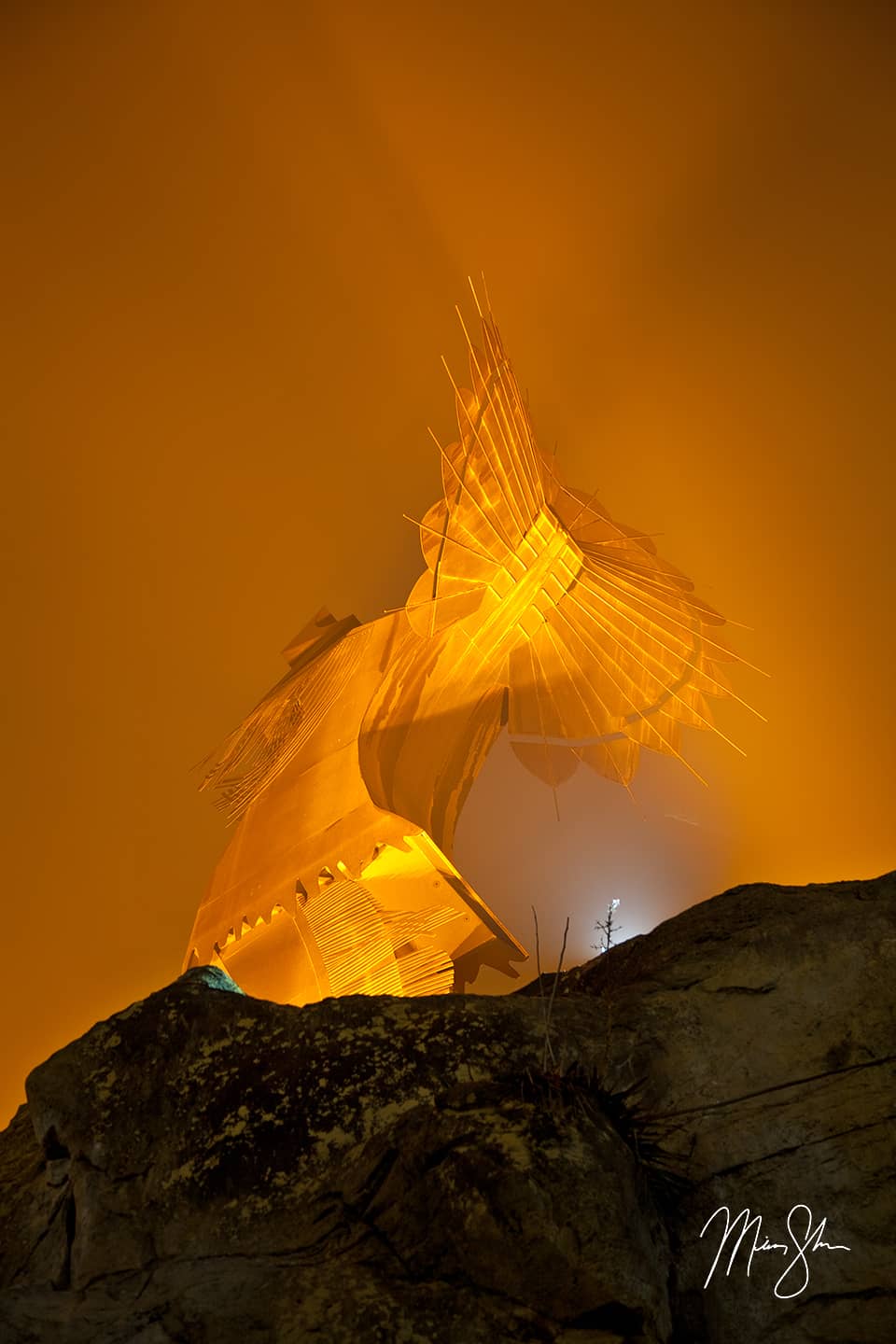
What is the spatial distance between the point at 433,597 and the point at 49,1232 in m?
2.95

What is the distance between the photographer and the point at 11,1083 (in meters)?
6.46

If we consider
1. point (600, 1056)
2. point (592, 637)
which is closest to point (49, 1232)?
A: point (600, 1056)

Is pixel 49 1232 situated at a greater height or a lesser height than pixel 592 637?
lesser

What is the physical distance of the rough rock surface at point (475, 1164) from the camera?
2.03m

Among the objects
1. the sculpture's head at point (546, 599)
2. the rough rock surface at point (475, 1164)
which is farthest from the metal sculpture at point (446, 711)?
the rough rock surface at point (475, 1164)

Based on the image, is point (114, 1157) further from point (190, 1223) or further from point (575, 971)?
point (575, 971)

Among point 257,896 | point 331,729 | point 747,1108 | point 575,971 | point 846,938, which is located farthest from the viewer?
point 331,729

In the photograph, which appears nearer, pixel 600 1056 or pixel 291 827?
pixel 600 1056
